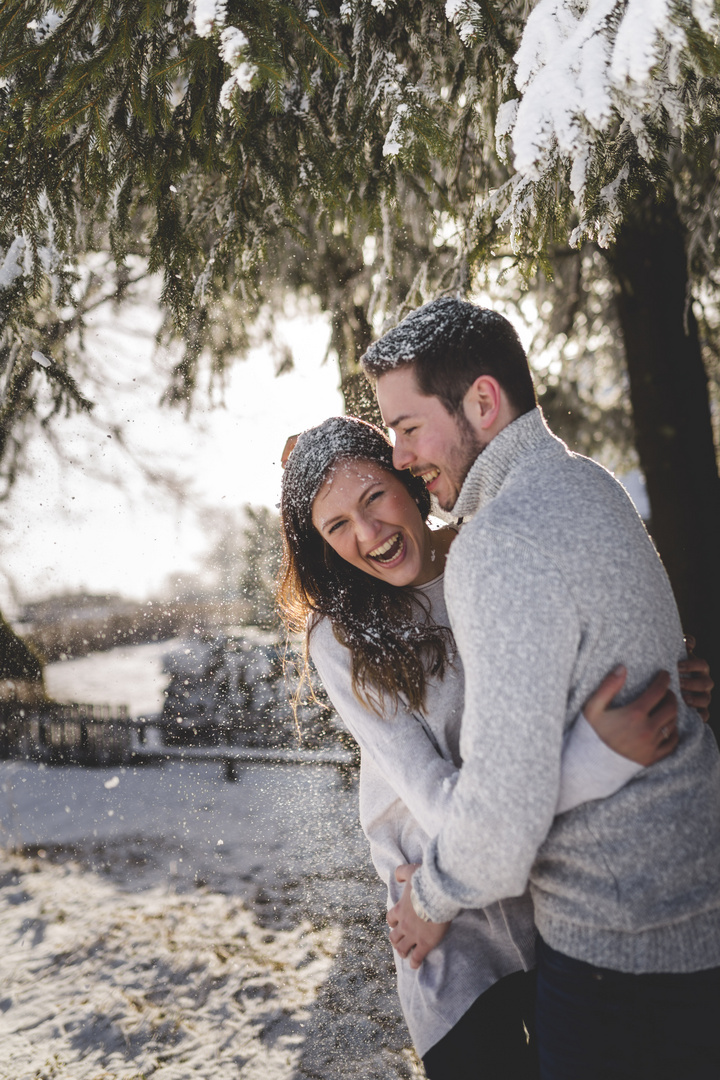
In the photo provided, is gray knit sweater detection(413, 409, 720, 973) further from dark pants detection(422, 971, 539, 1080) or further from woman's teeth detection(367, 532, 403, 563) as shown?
woman's teeth detection(367, 532, 403, 563)

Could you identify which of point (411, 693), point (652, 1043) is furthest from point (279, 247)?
point (652, 1043)

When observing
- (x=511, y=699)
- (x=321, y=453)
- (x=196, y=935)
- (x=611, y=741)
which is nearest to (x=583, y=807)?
(x=611, y=741)

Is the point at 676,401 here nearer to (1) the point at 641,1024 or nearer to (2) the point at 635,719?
(2) the point at 635,719

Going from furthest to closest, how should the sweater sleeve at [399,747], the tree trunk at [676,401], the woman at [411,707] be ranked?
the tree trunk at [676,401] → the sweater sleeve at [399,747] → the woman at [411,707]

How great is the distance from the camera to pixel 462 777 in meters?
1.10

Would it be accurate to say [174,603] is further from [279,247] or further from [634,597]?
[634,597]

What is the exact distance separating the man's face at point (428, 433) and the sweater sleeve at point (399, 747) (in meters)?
0.57

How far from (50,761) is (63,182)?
22.7 feet

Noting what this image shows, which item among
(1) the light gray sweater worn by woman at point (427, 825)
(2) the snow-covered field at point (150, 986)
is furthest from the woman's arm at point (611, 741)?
(2) the snow-covered field at point (150, 986)

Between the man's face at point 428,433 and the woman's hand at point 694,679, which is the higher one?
the man's face at point 428,433

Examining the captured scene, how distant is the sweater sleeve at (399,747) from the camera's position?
149 cm

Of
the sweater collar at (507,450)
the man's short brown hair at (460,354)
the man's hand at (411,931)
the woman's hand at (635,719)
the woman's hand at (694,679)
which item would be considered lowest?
the man's hand at (411,931)

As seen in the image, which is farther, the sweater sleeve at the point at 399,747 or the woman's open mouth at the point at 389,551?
the woman's open mouth at the point at 389,551

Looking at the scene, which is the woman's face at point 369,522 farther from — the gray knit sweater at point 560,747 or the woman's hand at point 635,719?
the woman's hand at point 635,719
